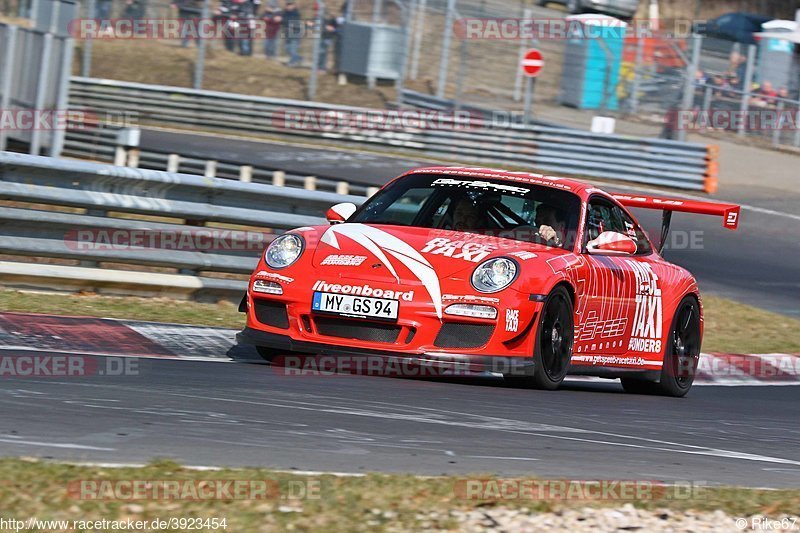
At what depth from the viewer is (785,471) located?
5609mm

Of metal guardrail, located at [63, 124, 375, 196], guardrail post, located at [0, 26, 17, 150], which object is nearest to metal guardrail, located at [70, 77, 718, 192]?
metal guardrail, located at [63, 124, 375, 196]

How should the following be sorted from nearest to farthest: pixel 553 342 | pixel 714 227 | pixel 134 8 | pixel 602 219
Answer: pixel 553 342
pixel 602 219
pixel 714 227
pixel 134 8

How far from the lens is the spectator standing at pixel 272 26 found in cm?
2667

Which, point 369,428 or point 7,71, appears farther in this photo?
point 7,71

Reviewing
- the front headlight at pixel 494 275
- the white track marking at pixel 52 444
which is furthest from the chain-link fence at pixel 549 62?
the white track marking at pixel 52 444

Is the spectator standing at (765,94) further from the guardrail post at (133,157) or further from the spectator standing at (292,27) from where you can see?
the guardrail post at (133,157)

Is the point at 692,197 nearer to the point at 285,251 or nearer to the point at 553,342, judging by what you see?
the point at 553,342

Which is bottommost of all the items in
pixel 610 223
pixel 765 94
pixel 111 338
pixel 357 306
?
pixel 111 338

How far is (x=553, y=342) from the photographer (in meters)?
7.38

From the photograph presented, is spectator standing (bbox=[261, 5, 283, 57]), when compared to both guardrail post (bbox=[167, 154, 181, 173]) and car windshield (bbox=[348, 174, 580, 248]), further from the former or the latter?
car windshield (bbox=[348, 174, 580, 248])

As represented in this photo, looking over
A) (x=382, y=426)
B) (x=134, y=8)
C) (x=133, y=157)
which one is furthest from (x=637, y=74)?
(x=382, y=426)

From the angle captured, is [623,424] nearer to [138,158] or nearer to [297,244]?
[297,244]

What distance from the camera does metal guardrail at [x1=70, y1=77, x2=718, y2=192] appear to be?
2244cm

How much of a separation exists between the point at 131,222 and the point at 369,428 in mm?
4430
